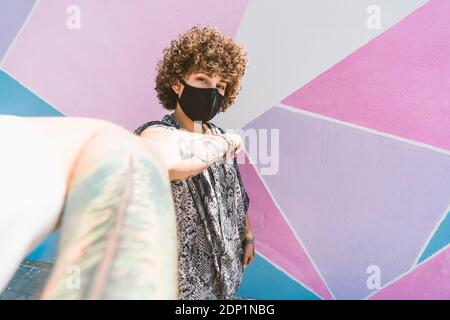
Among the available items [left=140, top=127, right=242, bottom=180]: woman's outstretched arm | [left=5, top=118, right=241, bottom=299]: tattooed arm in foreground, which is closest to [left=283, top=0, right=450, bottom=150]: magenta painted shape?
[left=140, top=127, right=242, bottom=180]: woman's outstretched arm

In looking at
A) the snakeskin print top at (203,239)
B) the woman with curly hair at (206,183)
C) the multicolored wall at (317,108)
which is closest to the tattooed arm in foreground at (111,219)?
the woman with curly hair at (206,183)

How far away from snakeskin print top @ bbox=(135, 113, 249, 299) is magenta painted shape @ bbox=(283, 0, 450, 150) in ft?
2.16

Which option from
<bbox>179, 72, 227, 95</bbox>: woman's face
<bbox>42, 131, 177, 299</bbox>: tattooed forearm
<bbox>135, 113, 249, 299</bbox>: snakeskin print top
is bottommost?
<bbox>135, 113, 249, 299</bbox>: snakeskin print top

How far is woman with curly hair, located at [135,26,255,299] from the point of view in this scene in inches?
42.8

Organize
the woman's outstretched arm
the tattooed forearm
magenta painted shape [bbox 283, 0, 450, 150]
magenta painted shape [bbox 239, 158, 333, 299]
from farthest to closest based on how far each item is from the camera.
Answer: magenta painted shape [bbox 239, 158, 333, 299], magenta painted shape [bbox 283, 0, 450, 150], the woman's outstretched arm, the tattooed forearm

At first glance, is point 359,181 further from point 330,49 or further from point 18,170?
point 18,170

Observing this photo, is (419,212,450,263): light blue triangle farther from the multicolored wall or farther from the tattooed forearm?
the tattooed forearm

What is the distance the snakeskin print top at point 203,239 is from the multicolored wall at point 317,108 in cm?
53

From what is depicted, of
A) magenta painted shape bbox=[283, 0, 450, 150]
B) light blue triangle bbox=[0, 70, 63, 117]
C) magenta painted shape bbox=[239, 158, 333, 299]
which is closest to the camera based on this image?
magenta painted shape bbox=[283, 0, 450, 150]

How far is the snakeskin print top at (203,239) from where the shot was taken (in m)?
1.08

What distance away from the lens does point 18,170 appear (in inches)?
11.3

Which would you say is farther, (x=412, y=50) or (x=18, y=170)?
(x=412, y=50)
